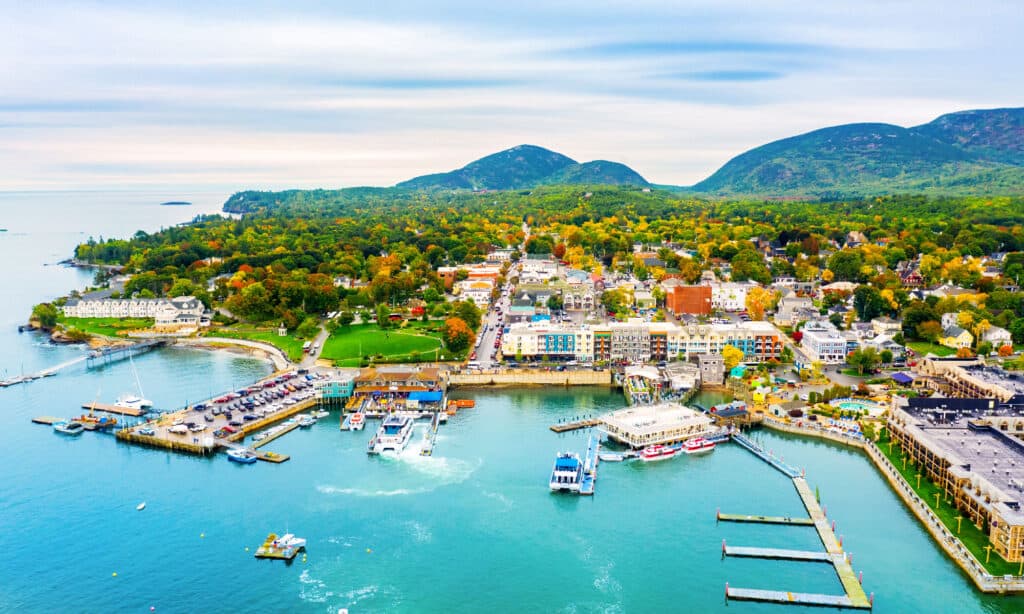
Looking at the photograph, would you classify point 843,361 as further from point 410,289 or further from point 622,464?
point 410,289

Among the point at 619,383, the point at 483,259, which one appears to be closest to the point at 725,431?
the point at 619,383

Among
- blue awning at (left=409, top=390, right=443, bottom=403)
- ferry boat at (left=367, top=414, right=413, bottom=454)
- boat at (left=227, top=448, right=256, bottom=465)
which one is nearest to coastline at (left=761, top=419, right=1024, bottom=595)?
blue awning at (left=409, top=390, right=443, bottom=403)

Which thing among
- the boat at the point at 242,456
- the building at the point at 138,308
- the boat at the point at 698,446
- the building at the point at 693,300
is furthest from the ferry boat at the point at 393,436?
the building at the point at 138,308

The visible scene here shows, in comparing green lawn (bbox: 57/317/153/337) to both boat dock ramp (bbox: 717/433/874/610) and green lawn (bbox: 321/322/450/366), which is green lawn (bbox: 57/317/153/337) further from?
boat dock ramp (bbox: 717/433/874/610)

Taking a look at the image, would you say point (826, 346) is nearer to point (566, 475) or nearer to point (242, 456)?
point (566, 475)

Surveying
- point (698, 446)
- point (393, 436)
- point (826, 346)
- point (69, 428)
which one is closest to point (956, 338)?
point (826, 346)
